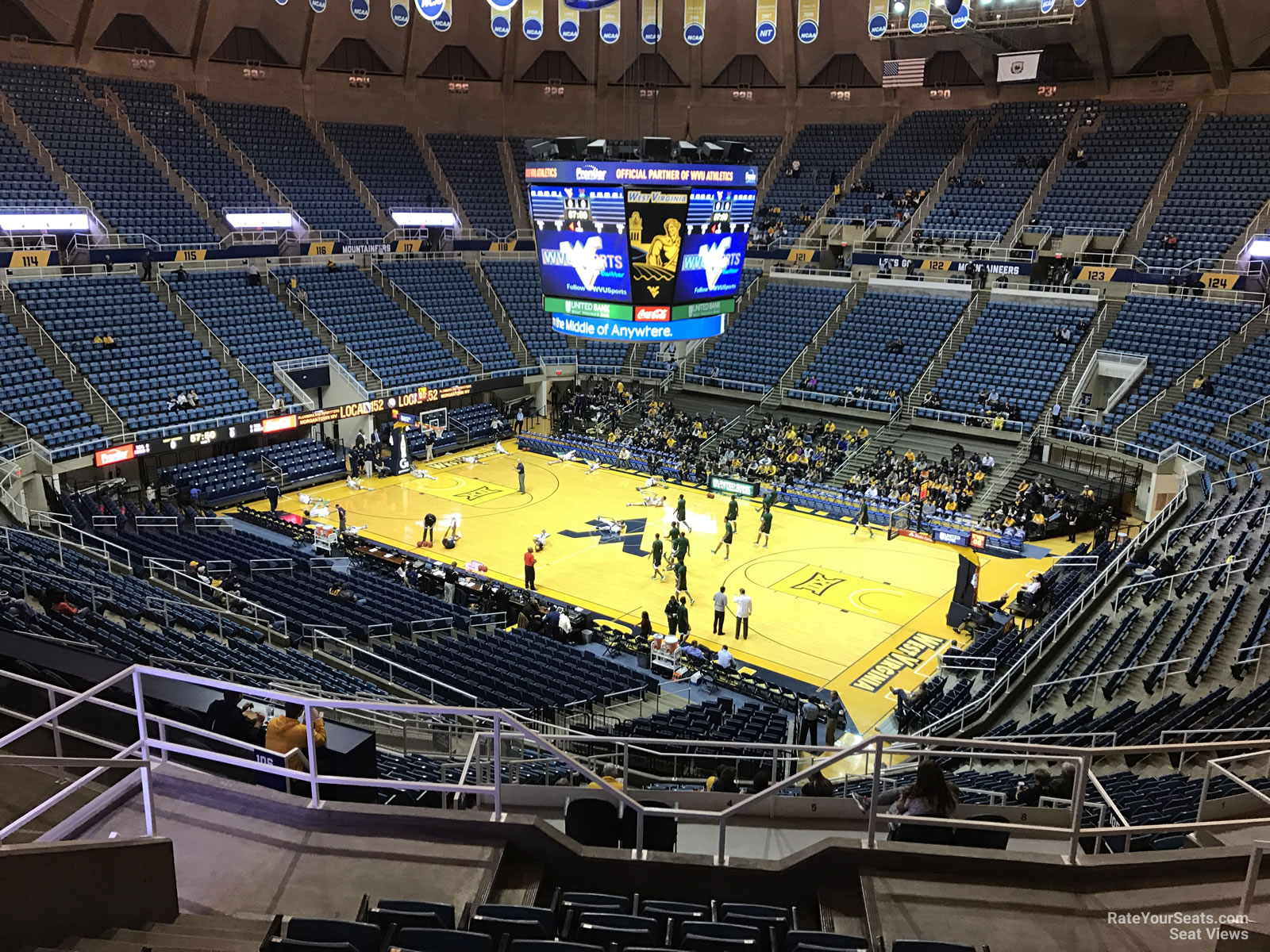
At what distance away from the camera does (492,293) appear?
44844mm

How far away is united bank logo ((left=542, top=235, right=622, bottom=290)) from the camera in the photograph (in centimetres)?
2303

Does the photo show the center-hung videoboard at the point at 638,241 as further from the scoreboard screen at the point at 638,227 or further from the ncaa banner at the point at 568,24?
the ncaa banner at the point at 568,24

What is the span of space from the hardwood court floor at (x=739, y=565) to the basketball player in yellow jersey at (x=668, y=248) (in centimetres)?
807

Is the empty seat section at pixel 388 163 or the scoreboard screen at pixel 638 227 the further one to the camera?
the empty seat section at pixel 388 163

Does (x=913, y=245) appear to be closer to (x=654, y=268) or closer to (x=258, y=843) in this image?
(x=654, y=268)

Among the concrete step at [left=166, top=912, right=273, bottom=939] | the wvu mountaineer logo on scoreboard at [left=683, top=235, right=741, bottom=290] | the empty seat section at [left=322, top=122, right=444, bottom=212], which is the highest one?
the empty seat section at [left=322, top=122, right=444, bottom=212]

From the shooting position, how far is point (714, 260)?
24.0 m

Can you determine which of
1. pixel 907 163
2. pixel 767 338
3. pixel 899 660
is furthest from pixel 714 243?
pixel 907 163

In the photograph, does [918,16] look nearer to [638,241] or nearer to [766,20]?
[766,20]

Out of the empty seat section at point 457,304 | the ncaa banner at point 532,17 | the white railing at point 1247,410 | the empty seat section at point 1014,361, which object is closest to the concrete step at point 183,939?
the white railing at point 1247,410

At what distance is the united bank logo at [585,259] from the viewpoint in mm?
23031

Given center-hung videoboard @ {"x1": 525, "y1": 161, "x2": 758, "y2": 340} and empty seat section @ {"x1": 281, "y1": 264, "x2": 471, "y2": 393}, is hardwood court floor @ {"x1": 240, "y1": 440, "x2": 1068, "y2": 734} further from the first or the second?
center-hung videoboard @ {"x1": 525, "y1": 161, "x2": 758, "y2": 340}

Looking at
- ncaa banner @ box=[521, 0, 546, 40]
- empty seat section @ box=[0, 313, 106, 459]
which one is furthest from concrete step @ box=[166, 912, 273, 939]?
ncaa banner @ box=[521, 0, 546, 40]

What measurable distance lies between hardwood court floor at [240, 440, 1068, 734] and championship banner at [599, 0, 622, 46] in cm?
1991
